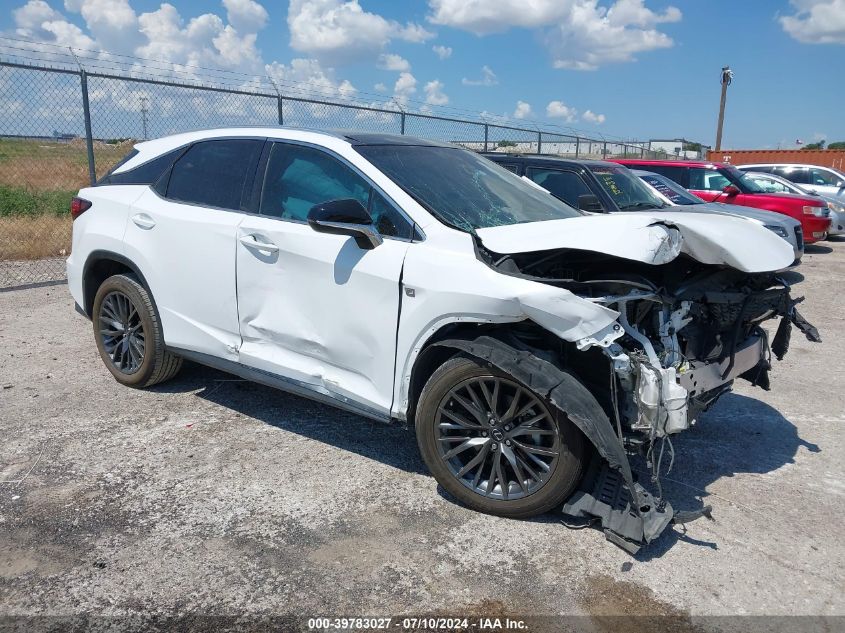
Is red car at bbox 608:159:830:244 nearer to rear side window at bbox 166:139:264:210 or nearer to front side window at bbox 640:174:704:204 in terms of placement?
front side window at bbox 640:174:704:204

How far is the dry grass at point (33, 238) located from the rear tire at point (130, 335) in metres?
5.96

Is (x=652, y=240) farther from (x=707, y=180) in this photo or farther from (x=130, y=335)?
(x=707, y=180)

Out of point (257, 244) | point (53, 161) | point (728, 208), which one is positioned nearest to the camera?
point (257, 244)

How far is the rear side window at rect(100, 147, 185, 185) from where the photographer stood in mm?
4781

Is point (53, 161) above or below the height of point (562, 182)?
above

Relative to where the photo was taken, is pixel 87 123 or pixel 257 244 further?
pixel 87 123

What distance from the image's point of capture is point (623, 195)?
8.42 meters

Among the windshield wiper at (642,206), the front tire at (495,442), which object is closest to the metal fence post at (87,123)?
the windshield wiper at (642,206)

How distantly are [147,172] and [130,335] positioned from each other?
3.79 ft

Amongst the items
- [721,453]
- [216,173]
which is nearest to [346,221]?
[216,173]

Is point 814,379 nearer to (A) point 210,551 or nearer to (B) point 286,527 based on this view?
(B) point 286,527

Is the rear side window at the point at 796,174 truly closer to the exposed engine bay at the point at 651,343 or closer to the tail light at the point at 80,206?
the exposed engine bay at the point at 651,343

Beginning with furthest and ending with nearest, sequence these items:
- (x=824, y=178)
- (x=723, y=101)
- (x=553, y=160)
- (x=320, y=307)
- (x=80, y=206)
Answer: (x=723, y=101)
(x=824, y=178)
(x=553, y=160)
(x=80, y=206)
(x=320, y=307)

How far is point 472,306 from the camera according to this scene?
Result: 321 cm
